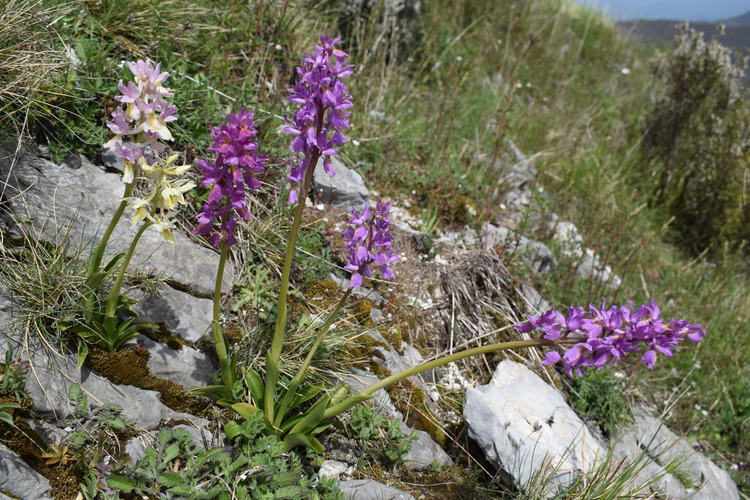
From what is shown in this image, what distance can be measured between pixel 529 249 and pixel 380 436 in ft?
7.80

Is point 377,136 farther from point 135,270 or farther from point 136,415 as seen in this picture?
point 136,415

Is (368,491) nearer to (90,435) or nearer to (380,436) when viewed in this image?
(380,436)

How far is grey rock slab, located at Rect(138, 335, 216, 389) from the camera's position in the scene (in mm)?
Answer: 2355

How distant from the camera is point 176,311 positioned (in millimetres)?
2545

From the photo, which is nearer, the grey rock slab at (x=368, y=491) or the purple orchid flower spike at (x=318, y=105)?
the purple orchid flower spike at (x=318, y=105)

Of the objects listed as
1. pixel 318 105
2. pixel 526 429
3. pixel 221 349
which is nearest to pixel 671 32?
pixel 526 429

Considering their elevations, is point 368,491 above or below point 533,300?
below

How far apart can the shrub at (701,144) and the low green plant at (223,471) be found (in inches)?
244

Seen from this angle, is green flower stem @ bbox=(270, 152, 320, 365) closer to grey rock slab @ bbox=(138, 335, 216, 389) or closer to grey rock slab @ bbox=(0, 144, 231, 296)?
grey rock slab @ bbox=(138, 335, 216, 389)

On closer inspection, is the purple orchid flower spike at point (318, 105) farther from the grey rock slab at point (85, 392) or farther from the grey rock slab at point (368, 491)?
the grey rock slab at point (368, 491)

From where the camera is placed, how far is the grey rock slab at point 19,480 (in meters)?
1.78

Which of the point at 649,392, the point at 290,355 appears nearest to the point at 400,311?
the point at 290,355

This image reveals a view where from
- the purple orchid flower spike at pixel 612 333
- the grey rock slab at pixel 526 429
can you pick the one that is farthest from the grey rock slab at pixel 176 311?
the purple orchid flower spike at pixel 612 333

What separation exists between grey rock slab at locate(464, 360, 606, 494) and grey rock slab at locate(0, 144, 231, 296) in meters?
1.53
